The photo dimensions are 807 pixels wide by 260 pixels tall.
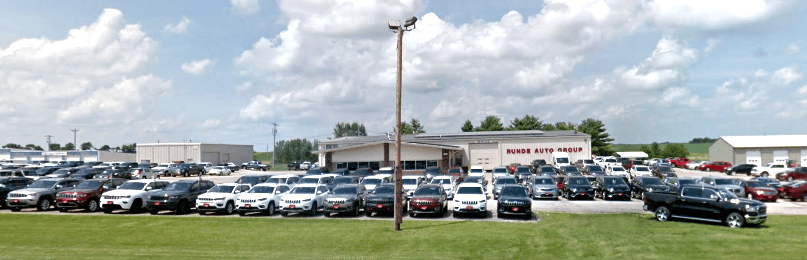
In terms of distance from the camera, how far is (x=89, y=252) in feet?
54.3

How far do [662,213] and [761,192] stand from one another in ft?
49.1

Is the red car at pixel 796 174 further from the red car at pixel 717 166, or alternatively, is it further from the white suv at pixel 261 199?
the white suv at pixel 261 199

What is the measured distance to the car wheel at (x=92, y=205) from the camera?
28.2 m

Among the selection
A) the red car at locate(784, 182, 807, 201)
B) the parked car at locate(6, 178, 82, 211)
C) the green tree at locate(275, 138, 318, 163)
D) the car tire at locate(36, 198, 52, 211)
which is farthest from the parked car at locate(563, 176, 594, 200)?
the green tree at locate(275, 138, 318, 163)

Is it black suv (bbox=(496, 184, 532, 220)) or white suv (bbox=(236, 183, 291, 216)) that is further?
white suv (bbox=(236, 183, 291, 216))

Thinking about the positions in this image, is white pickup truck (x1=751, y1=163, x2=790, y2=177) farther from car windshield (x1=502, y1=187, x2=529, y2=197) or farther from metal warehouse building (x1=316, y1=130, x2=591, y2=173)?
car windshield (x1=502, y1=187, x2=529, y2=197)

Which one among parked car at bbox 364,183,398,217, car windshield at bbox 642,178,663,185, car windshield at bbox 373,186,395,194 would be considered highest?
car windshield at bbox 373,186,395,194

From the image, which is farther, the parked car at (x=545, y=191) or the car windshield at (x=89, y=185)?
the parked car at (x=545, y=191)

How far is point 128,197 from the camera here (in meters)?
26.9

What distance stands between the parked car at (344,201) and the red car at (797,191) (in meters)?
24.7

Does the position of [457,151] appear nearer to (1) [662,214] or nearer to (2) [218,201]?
(2) [218,201]

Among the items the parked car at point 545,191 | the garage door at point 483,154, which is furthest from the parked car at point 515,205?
the garage door at point 483,154

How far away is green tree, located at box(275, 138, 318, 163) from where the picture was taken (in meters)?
156

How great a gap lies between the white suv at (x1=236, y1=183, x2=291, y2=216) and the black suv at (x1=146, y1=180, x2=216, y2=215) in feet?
9.60
